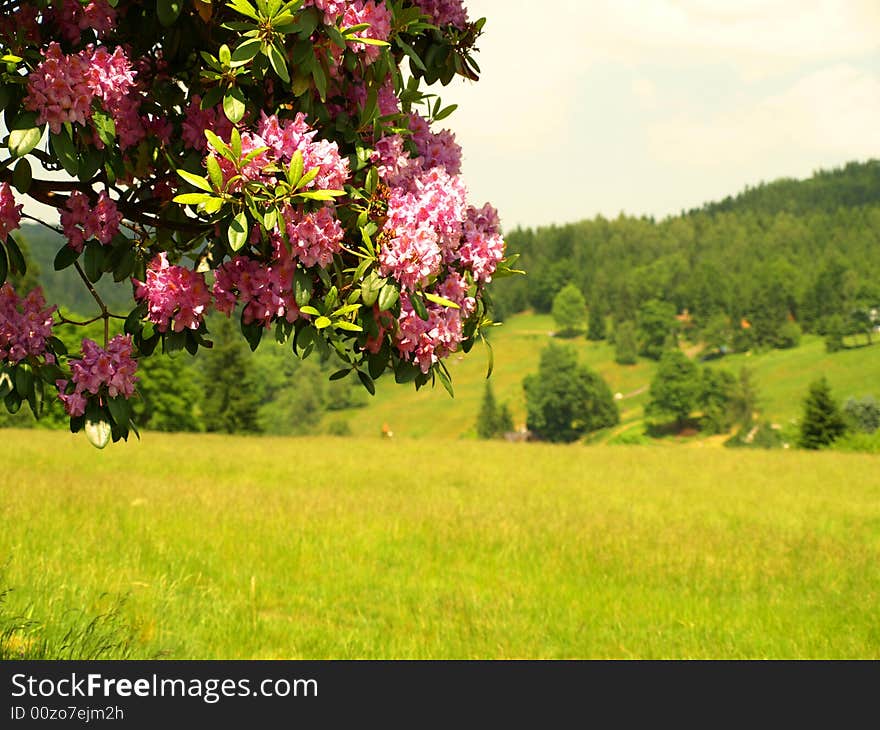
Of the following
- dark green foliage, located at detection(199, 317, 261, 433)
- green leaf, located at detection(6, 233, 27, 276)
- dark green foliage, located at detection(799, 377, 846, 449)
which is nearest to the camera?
green leaf, located at detection(6, 233, 27, 276)

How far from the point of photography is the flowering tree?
145 inches

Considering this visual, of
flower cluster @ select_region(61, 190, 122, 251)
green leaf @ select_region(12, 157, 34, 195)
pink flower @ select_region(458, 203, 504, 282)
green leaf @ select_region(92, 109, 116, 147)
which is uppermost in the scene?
green leaf @ select_region(92, 109, 116, 147)

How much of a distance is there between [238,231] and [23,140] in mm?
976

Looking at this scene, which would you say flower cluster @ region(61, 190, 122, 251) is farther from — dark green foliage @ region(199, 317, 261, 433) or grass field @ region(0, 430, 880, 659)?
dark green foliage @ region(199, 317, 261, 433)

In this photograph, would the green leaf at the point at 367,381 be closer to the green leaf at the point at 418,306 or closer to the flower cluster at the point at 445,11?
the green leaf at the point at 418,306

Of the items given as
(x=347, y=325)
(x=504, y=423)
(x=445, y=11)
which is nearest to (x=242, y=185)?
(x=347, y=325)

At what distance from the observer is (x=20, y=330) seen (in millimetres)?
4465

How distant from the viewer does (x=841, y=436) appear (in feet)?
170

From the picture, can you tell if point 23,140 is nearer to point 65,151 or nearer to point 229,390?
point 65,151

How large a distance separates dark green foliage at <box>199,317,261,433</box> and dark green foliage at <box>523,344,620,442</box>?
10407 centimetres

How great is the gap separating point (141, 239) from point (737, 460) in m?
30.7

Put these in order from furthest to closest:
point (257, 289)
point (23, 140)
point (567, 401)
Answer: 1. point (567, 401)
2. point (257, 289)
3. point (23, 140)

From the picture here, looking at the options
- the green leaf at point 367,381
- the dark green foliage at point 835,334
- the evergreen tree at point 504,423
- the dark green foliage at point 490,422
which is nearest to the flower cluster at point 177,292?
the green leaf at point 367,381

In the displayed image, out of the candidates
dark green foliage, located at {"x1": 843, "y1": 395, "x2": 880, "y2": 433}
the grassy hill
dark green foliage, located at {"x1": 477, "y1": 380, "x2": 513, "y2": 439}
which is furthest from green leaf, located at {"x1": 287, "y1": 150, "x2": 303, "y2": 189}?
the grassy hill
